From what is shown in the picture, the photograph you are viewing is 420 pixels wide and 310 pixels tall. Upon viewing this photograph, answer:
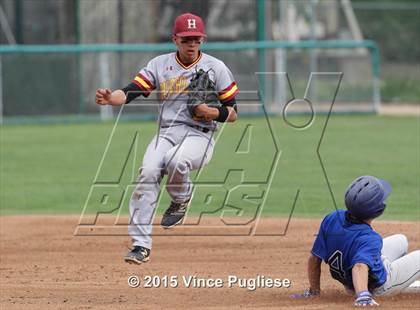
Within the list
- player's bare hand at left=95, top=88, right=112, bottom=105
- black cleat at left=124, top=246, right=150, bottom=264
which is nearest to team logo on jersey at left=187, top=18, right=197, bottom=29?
player's bare hand at left=95, top=88, right=112, bottom=105

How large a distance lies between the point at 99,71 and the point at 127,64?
675 millimetres

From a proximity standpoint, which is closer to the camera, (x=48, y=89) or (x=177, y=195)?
(x=177, y=195)

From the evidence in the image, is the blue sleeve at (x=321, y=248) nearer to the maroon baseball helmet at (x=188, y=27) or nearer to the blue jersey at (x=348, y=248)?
the blue jersey at (x=348, y=248)

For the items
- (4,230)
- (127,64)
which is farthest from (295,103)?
(4,230)

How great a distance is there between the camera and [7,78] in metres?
21.9

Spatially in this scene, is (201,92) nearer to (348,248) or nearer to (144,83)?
(144,83)

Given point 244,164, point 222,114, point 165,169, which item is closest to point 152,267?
point 165,169

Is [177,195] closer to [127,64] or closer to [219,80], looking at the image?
[219,80]

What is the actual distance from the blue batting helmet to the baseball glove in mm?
1572

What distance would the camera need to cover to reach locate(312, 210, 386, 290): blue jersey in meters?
6.43

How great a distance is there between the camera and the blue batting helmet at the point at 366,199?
6391 millimetres

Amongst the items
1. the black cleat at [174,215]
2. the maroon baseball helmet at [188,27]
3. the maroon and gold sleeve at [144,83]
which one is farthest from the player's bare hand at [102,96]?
the black cleat at [174,215]

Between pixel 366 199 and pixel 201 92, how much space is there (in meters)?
1.78

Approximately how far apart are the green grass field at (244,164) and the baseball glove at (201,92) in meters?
3.89
